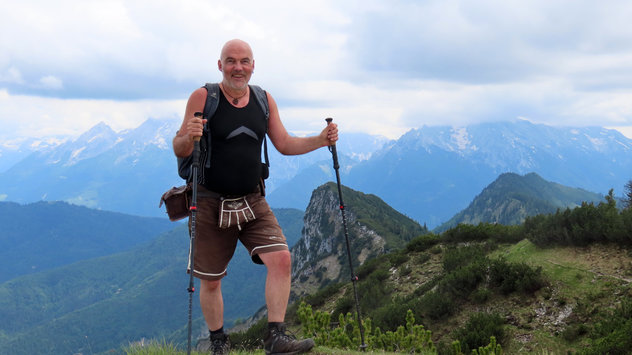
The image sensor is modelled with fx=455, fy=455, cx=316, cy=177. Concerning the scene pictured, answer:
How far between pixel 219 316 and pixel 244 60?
3.14 m

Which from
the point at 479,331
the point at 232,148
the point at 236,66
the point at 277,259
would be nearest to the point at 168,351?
the point at 277,259

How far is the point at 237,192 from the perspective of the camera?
208 inches

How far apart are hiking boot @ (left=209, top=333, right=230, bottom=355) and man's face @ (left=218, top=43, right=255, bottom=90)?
3142mm

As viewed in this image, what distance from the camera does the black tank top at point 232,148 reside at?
5.17 m

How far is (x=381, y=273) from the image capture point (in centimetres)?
1848

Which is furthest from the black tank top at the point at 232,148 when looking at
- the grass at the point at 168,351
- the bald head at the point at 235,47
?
the grass at the point at 168,351

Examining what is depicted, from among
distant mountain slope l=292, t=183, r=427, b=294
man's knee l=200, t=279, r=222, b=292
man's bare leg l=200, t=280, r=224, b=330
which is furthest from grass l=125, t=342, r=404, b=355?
distant mountain slope l=292, t=183, r=427, b=294

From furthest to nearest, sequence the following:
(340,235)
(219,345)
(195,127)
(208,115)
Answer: (340,235), (219,345), (208,115), (195,127)

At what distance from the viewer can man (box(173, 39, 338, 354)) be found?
16.9ft

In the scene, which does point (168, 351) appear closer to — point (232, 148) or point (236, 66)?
point (232, 148)

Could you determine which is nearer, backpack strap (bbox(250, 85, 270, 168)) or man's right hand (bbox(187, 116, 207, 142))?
man's right hand (bbox(187, 116, 207, 142))

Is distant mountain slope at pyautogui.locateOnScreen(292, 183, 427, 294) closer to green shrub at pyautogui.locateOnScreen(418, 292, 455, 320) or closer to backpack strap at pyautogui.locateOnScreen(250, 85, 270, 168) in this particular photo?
green shrub at pyautogui.locateOnScreen(418, 292, 455, 320)

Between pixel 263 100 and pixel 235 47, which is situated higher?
pixel 235 47

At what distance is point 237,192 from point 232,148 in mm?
515
